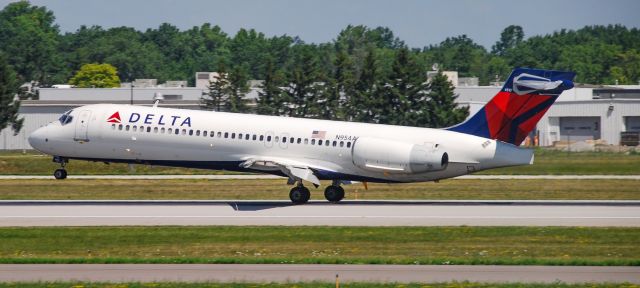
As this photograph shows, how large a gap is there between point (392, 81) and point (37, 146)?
50807 mm

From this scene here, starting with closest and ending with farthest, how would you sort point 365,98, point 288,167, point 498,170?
1. point 288,167
2. point 498,170
3. point 365,98

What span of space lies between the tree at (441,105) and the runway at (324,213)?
47744 mm

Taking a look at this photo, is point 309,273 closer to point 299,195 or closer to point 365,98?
point 299,195

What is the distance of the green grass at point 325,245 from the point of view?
2948 cm

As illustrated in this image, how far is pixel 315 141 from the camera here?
1806 inches

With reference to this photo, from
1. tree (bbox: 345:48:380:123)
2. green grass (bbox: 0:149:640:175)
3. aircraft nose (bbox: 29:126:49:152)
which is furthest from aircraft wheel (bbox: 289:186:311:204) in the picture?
tree (bbox: 345:48:380:123)

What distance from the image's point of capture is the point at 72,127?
4875 centimetres

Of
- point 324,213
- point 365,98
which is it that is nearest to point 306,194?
point 324,213

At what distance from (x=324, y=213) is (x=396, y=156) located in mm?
4517

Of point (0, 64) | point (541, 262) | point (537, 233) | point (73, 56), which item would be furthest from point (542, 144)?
point (73, 56)

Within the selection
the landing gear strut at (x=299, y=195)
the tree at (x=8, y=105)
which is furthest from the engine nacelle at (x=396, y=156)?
the tree at (x=8, y=105)

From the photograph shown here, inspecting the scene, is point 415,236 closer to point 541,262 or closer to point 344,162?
point 541,262

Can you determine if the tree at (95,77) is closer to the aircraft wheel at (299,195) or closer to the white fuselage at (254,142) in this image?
the white fuselage at (254,142)

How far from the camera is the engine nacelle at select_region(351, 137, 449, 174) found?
4403cm
